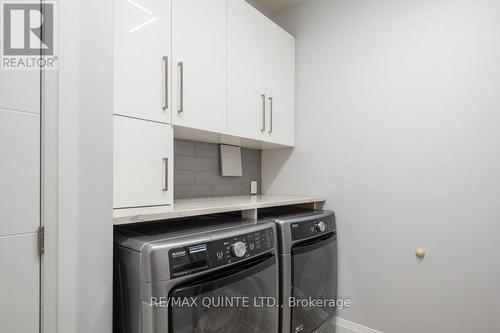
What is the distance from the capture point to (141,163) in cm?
114

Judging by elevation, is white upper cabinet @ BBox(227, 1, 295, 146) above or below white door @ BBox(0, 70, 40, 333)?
above

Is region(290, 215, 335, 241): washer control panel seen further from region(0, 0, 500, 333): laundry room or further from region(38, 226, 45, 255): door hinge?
region(38, 226, 45, 255): door hinge

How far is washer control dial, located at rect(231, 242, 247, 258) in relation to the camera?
1.10 metres

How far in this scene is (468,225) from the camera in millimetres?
1470

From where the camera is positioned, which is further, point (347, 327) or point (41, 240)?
point (347, 327)

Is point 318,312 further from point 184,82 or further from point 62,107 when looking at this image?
point 62,107

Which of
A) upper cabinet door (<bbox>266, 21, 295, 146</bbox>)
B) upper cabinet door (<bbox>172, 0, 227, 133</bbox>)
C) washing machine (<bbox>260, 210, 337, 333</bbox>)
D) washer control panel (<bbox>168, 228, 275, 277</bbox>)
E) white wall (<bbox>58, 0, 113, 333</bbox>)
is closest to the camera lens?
white wall (<bbox>58, 0, 113, 333</bbox>)

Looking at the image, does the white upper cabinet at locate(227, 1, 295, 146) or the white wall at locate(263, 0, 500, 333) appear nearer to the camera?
the white wall at locate(263, 0, 500, 333)

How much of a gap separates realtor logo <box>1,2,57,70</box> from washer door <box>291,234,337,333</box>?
1305mm

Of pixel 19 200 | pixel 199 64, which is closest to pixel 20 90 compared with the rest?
pixel 19 200

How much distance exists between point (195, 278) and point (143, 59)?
0.88m

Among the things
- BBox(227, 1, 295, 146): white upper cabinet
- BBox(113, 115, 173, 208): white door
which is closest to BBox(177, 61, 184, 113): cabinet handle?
BBox(113, 115, 173, 208): white door

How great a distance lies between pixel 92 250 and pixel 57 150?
0.32 meters

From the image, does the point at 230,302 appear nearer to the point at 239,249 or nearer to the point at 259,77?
the point at 239,249
